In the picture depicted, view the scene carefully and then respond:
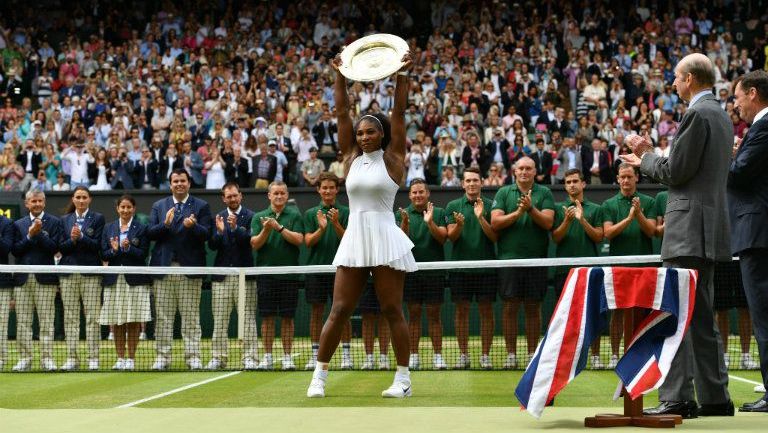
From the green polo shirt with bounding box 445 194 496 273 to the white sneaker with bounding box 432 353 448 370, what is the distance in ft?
4.43

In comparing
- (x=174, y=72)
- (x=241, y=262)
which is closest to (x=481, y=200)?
(x=241, y=262)

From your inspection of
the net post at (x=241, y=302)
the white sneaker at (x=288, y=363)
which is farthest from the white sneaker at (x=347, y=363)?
the net post at (x=241, y=302)

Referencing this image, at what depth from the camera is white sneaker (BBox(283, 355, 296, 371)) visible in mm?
12938

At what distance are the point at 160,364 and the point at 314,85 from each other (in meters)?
15.3

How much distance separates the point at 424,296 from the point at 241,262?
2430 mm

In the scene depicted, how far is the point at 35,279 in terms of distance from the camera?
14.3m

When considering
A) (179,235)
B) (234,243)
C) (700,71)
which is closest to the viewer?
(700,71)

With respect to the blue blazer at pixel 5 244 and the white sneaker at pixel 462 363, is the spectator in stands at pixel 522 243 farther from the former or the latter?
the blue blazer at pixel 5 244

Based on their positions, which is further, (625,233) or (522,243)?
(625,233)

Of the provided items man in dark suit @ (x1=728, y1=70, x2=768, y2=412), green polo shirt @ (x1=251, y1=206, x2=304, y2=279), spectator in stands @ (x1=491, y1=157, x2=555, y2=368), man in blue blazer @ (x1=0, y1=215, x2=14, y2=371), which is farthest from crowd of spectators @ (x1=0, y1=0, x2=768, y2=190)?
man in dark suit @ (x1=728, y1=70, x2=768, y2=412)

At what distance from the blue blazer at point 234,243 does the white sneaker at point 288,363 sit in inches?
67.6

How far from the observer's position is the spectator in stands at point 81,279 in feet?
45.7

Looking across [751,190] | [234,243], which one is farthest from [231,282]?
[751,190]

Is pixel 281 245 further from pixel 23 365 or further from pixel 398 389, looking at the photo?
pixel 398 389
